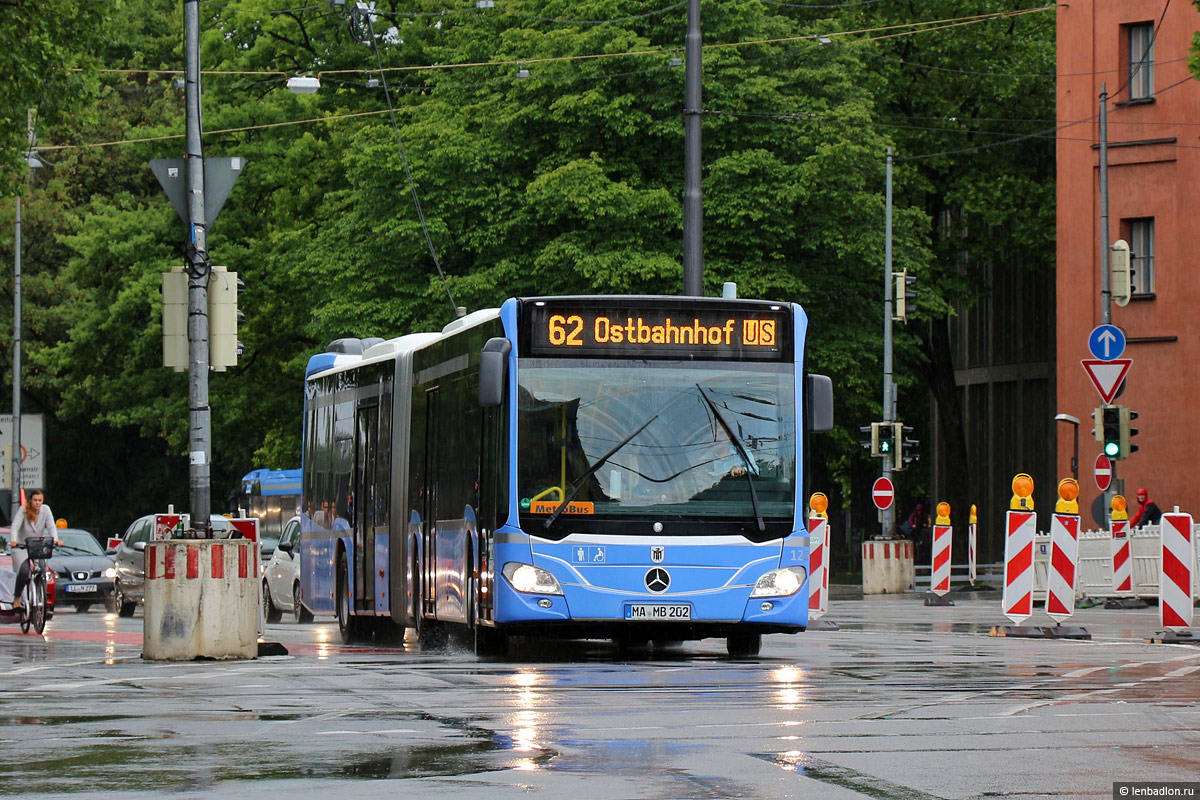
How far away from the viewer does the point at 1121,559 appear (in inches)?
1220

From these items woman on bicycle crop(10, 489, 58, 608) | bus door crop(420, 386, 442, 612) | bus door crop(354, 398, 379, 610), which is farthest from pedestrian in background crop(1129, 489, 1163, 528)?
bus door crop(420, 386, 442, 612)

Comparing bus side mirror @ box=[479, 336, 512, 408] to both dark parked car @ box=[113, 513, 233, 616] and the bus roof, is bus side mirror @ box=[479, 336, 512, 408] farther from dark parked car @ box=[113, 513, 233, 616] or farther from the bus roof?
dark parked car @ box=[113, 513, 233, 616]

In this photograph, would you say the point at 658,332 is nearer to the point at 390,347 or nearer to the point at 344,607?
the point at 390,347

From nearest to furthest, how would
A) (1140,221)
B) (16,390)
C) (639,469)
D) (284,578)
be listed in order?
1. (639,469)
2. (284,578)
3. (1140,221)
4. (16,390)

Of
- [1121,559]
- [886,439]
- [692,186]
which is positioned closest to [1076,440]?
[886,439]

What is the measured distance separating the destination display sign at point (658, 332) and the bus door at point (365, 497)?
5.35 m

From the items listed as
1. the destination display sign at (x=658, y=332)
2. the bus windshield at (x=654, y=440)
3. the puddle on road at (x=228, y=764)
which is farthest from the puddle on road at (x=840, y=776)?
the destination display sign at (x=658, y=332)

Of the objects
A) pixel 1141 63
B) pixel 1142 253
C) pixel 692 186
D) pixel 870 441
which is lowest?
pixel 870 441

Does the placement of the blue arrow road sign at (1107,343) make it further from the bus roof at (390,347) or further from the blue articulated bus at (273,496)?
the blue articulated bus at (273,496)

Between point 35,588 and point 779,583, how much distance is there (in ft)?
37.0

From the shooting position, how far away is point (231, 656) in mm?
17781

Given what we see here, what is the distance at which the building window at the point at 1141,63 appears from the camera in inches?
1816

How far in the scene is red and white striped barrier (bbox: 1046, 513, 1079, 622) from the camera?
21.6 meters

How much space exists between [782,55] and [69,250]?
97.9 feet
